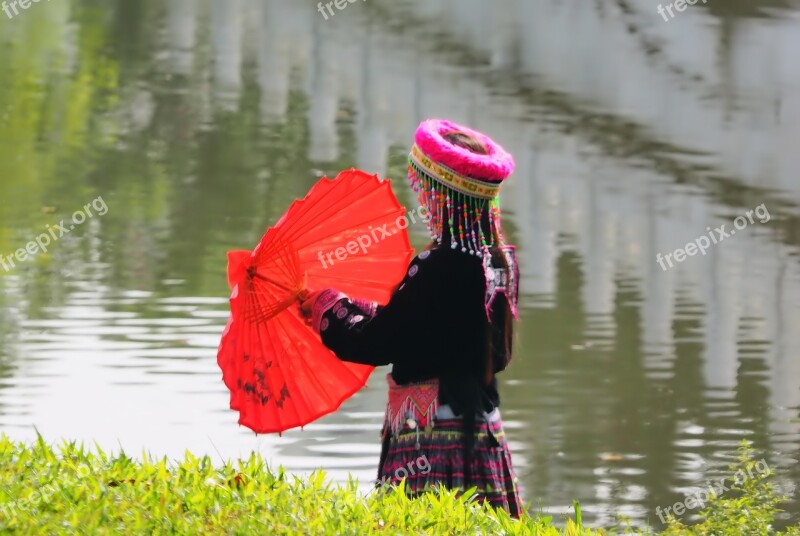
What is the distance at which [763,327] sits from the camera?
31.3ft

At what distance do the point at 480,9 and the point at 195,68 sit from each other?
3.91 meters

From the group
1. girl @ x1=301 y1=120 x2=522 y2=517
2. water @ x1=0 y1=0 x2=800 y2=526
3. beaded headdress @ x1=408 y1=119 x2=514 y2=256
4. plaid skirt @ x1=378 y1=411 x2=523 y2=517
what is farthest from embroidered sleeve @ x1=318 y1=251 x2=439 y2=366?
water @ x1=0 y1=0 x2=800 y2=526

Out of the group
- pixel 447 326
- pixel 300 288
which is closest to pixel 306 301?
pixel 300 288

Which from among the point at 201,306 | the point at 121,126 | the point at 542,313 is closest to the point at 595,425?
the point at 542,313

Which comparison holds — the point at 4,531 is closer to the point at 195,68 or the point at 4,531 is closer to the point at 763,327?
the point at 763,327

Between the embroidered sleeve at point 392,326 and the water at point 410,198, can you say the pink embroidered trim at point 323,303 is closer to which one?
the embroidered sleeve at point 392,326

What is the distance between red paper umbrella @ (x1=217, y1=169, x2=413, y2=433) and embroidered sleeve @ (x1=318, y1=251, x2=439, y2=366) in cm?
25

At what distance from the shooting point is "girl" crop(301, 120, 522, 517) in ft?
13.3

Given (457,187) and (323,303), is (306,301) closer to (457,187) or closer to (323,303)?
(323,303)

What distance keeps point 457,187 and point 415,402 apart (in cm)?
61

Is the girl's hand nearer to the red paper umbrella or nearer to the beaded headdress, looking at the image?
the red paper umbrella

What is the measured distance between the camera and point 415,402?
163 inches

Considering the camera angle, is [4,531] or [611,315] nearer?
[4,531]

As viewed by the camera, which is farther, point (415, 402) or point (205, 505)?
point (415, 402)
